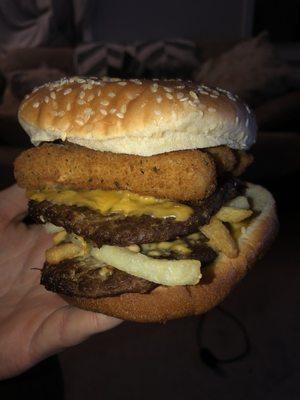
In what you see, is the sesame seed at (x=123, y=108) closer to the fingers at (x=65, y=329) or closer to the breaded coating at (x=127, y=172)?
the breaded coating at (x=127, y=172)

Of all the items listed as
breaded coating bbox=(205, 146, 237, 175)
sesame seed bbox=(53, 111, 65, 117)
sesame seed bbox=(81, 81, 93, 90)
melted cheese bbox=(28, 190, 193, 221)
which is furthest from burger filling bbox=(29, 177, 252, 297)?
sesame seed bbox=(81, 81, 93, 90)

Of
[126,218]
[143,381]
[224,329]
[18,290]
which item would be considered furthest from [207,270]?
[224,329]

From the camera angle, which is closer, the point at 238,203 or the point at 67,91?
the point at 67,91

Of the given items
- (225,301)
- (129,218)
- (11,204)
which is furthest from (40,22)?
(129,218)

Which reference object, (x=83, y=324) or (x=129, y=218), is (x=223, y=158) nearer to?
(x=129, y=218)

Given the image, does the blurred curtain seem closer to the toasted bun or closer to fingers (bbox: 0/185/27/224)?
fingers (bbox: 0/185/27/224)

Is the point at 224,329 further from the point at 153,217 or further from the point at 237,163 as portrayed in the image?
the point at 153,217

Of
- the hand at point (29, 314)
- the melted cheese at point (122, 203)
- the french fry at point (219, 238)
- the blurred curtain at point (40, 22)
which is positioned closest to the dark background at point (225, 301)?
the blurred curtain at point (40, 22)
